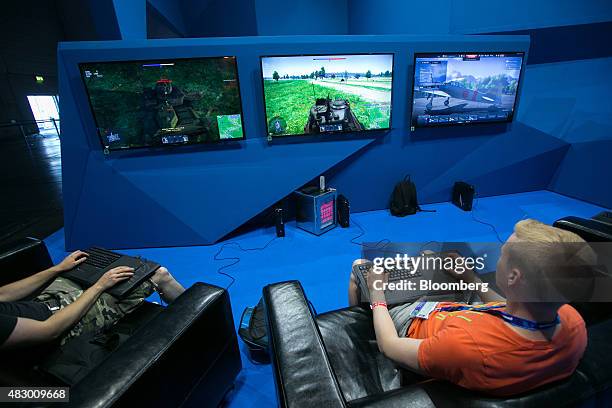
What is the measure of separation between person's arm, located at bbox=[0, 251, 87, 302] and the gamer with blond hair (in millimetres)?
1944

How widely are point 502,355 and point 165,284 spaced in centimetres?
171

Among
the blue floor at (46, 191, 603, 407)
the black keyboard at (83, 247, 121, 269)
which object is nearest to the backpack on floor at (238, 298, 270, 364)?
the blue floor at (46, 191, 603, 407)

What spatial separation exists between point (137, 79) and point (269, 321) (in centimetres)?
269

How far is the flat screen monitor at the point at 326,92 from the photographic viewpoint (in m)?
2.92

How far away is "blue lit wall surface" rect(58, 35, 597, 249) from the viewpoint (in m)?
2.78

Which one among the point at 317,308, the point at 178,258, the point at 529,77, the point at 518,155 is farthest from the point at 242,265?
the point at 529,77

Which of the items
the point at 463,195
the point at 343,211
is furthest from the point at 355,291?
the point at 463,195

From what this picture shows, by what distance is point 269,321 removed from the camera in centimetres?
110

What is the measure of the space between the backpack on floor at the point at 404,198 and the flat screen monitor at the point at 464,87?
754mm

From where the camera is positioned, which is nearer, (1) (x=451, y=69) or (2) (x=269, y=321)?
(2) (x=269, y=321)

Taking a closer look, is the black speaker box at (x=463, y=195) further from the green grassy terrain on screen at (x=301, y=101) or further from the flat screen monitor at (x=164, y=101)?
the flat screen monitor at (x=164, y=101)

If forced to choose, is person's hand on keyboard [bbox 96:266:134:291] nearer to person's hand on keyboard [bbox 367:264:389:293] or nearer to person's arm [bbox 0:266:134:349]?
person's arm [bbox 0:266:134:349]

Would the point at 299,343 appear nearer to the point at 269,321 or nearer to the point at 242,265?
the point at 269,321

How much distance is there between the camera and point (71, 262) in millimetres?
1674
